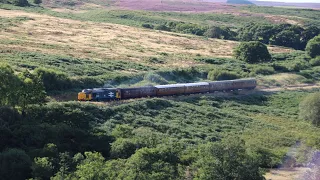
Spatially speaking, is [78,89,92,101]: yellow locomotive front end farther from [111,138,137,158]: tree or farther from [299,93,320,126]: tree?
[299,93,320,126]: tree

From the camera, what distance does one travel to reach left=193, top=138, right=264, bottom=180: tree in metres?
27.0

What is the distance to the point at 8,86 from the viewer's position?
3512 centimetres

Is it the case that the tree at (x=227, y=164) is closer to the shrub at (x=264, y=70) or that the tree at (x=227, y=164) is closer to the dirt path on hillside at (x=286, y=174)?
the dirt path on hillside at (x=286, y=174)

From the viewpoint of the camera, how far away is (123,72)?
6266 centimetres

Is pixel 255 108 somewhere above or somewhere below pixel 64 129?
below

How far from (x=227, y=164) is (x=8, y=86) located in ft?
66.1

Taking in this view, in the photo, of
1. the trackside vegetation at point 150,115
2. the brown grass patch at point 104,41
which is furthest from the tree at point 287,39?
the trackside vegetation at point 150,115

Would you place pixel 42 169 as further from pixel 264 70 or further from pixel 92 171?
pixel 264 70

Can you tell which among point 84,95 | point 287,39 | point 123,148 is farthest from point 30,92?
point 287,39

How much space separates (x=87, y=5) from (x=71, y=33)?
6245cm

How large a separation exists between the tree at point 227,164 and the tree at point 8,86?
698 inches

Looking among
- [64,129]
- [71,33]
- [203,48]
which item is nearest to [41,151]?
[64,129]

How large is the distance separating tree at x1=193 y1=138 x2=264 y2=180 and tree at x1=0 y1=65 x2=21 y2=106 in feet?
58.1

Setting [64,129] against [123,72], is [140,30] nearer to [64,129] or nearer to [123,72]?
[123,72]
